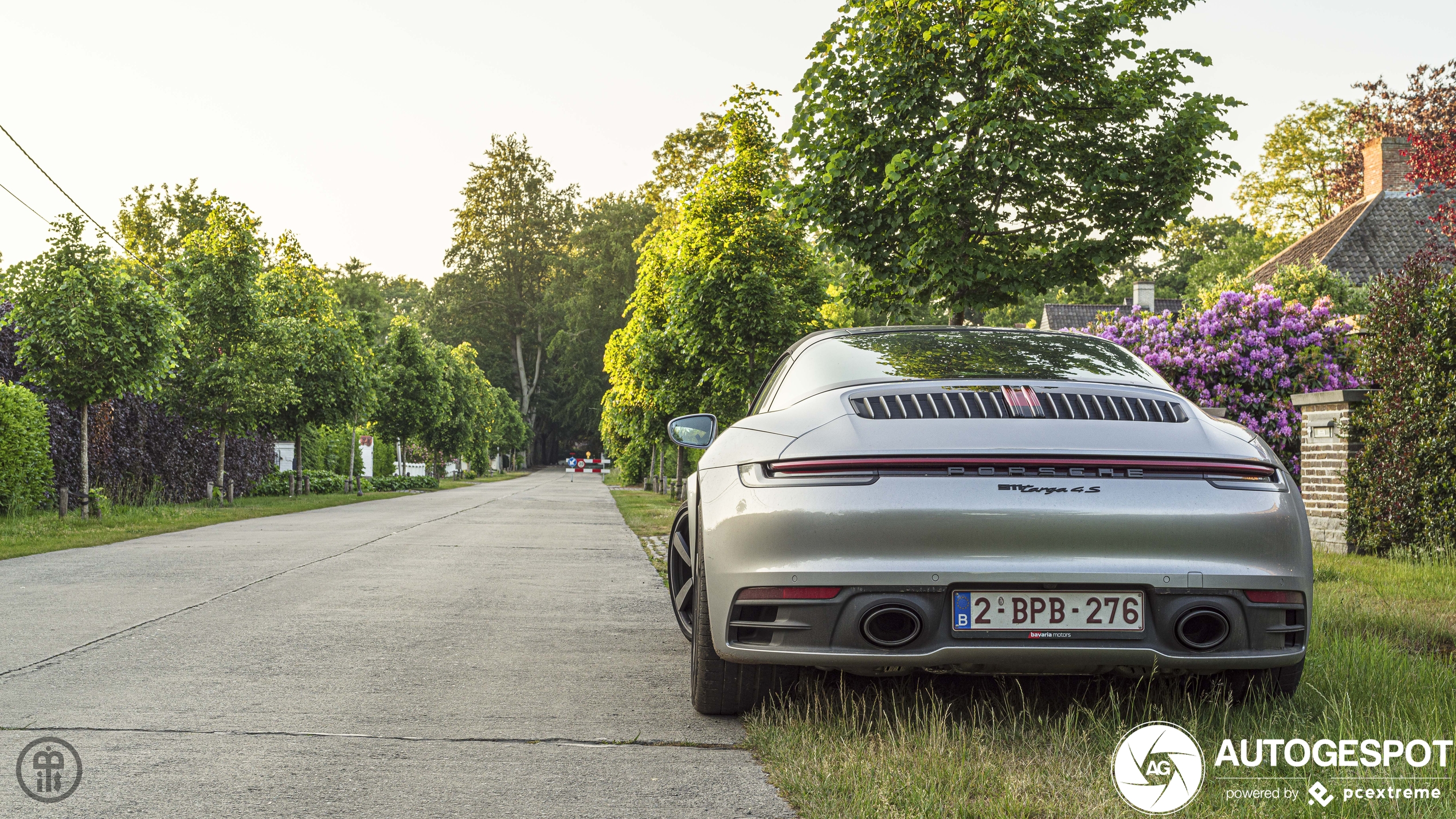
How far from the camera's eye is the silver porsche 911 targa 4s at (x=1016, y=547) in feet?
11.3

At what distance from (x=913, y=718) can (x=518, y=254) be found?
71135 mm

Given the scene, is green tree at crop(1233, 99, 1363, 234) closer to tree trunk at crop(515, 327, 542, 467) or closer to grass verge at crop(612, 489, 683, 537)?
grass verge at crop(612, 489, 683, 537)

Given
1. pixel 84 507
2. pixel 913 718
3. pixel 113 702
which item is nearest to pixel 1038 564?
pixel 913 718

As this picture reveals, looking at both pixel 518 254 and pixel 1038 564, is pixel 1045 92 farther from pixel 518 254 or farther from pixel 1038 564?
pixel 518 254

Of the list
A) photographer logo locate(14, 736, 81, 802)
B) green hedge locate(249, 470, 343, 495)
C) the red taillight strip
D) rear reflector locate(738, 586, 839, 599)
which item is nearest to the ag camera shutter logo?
the red taillight strip

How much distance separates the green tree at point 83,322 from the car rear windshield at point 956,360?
45.9 ft

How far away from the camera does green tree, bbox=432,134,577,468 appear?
70188mm

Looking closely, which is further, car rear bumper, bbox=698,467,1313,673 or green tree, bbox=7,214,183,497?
green tree, bbox=7,214,183,497

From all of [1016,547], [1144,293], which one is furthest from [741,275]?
[1144,293]

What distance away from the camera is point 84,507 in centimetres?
1623

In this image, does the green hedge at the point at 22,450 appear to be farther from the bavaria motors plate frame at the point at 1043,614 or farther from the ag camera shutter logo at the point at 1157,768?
the ag camera shutter logo at the point at 1157,768

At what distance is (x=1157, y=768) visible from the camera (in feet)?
11.1

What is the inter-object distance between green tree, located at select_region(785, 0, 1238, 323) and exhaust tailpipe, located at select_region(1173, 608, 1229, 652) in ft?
19.1

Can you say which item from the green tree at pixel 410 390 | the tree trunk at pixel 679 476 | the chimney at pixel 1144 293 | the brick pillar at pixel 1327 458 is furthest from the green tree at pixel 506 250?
the brick pillar at pixel 1327 458
